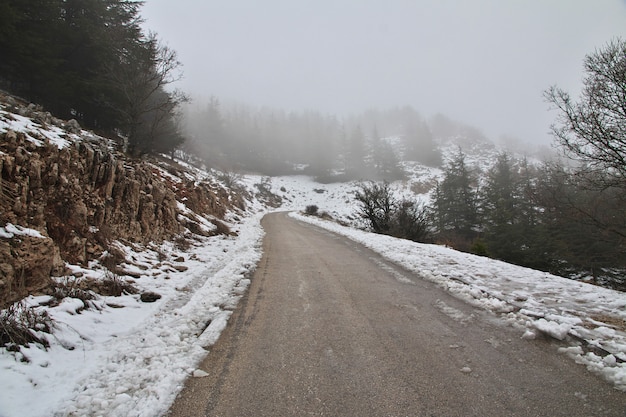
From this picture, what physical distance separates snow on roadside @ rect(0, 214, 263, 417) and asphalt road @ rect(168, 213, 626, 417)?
1.13 feet

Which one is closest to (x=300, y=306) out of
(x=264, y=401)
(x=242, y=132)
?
(x=264, y=401)

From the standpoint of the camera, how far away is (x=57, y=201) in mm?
5289

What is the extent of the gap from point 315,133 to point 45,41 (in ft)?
232

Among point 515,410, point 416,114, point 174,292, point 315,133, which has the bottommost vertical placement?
point 174,292

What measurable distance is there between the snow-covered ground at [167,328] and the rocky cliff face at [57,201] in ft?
1.17

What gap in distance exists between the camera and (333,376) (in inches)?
112

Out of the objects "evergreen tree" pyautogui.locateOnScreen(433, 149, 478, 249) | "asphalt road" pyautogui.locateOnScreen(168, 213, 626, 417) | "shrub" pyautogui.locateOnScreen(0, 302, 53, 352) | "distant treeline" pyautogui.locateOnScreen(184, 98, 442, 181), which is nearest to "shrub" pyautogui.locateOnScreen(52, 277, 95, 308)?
"shrub" pyautogui.locateOnScreen(0, 302, 53, 352)

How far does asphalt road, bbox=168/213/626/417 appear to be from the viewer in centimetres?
239

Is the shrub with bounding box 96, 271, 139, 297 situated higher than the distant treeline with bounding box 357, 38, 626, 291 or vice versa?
the distant treeline with bounding box 357, 38, 626, 291

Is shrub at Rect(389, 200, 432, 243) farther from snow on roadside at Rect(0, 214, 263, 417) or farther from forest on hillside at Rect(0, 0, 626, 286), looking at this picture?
snow on roadside at Rect(0, 214, 263, 417)

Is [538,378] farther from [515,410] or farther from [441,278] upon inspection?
[441,278]

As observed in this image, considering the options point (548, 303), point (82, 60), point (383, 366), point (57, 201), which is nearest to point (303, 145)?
point (82, 60)

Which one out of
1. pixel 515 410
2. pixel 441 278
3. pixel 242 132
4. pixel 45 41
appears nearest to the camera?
pixel 515 410

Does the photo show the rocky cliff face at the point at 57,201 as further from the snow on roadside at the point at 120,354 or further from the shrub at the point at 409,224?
the shrub at the point at 409,224
